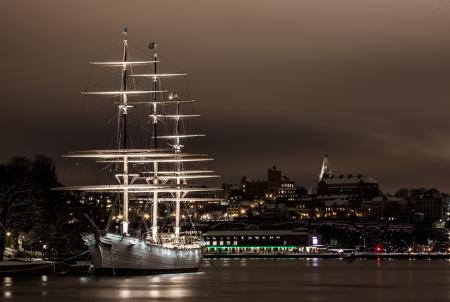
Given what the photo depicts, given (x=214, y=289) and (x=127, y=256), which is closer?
(x=214, y=289)

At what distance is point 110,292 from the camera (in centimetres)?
8444

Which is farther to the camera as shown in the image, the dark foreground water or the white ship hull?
the white ship hull

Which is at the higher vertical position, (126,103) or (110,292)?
(126,103)

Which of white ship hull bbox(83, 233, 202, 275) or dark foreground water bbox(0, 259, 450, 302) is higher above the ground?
white ship hull bbox(83, 233, 202, 275)

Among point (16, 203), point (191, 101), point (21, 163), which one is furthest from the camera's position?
point (21, 163)

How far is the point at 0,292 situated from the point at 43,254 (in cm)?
5137

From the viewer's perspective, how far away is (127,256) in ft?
371

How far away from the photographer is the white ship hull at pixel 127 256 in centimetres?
10938

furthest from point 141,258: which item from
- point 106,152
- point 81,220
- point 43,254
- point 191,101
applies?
point 81,220

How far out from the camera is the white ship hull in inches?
4306

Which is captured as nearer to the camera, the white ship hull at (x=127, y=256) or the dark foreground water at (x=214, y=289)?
the dark foreground water at (x=214, y=289)

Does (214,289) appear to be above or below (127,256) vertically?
below

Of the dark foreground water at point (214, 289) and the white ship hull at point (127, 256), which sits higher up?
the white ship hull at point (127, 256)

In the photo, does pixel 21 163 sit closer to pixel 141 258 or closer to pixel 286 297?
pixel 141 258
